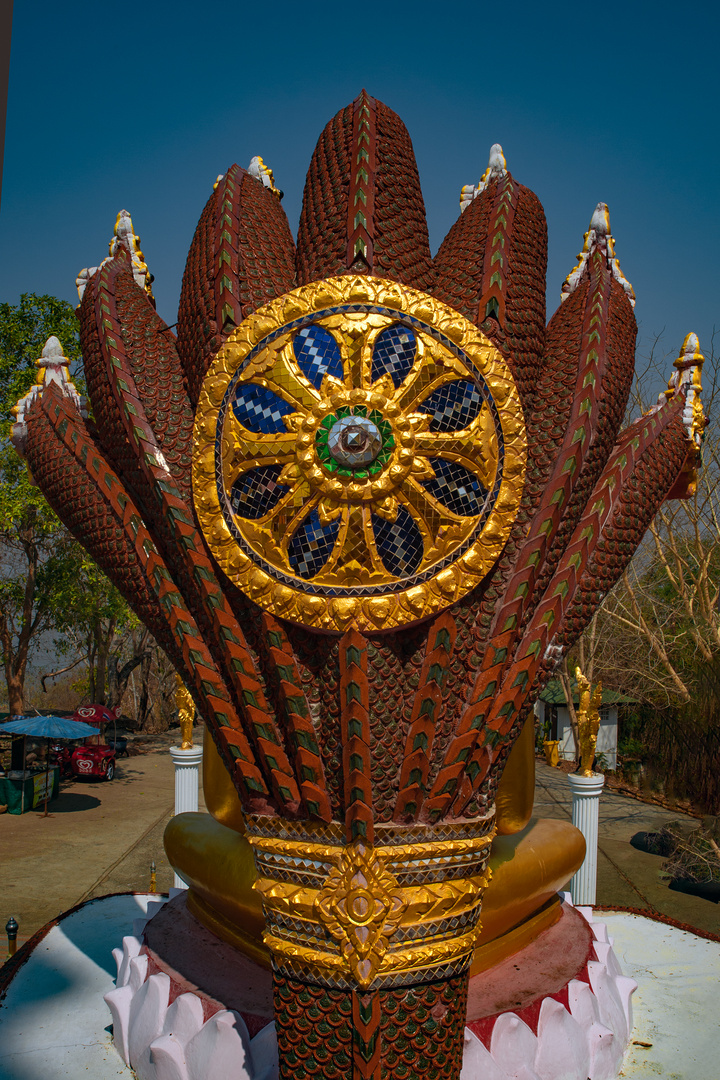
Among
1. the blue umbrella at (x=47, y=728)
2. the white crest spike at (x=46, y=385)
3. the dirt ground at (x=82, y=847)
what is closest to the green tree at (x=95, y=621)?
the blue umbrella at (x=47, y=728)

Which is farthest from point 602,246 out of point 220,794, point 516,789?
point 220,794

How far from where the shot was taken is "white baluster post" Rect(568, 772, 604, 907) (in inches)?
290

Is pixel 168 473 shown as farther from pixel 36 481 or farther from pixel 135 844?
pixel 135 844

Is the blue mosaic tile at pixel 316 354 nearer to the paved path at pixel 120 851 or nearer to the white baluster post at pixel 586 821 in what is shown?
the white baluster post at pixel 586 821

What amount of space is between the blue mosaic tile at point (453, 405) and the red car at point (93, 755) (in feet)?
50.1

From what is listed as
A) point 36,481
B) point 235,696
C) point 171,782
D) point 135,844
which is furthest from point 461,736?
point 171,782

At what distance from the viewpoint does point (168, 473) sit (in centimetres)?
370

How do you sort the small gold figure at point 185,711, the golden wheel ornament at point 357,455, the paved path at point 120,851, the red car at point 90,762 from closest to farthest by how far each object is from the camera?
the golden wheel ornament at point 357,455
the small gold figure at point 185,711
the paved path at point 120,851
the red car at point 90,762

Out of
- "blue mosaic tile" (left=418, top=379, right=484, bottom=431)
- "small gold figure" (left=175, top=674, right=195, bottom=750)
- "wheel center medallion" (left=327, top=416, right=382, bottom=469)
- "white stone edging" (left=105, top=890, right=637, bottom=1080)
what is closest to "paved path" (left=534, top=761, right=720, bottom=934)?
"white stone edging" (left=105, top=890, right=637, bottom=1080)

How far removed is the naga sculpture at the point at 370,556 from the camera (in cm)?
325

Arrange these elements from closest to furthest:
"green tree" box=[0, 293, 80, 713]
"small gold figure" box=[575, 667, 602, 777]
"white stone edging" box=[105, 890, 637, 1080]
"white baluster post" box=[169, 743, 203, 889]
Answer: "white stone edging" box=[105, 890, 637, 1080] → "small gold figure" box=[575, 667, 602, 777] → "white baluster post" box=[169, 743, 203, 889] → "green tree" box=[0, 293, 80, 713]

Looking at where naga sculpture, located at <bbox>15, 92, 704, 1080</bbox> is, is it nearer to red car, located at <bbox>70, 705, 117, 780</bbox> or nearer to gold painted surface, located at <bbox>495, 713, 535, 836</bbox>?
gold painted surface, located at <bbox>495, 713, 535, 836</bbox>

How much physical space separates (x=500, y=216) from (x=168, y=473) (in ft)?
6.59

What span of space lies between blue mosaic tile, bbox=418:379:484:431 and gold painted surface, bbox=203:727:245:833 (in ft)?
8.70
